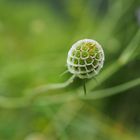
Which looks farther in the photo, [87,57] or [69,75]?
[69,75]

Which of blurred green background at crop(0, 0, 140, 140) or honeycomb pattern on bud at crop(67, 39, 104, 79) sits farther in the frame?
blurred green background at crop(0, 0, 140, 140)

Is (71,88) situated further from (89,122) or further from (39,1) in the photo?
(39,1)

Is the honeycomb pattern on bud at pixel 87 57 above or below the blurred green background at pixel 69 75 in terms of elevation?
below

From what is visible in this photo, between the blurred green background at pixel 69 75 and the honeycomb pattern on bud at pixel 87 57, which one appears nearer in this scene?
the honeycomb pattern on bud at pixel 87 57

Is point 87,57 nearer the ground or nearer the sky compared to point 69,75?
nearer the ground

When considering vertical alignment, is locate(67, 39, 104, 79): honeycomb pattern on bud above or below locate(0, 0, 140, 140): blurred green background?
below
